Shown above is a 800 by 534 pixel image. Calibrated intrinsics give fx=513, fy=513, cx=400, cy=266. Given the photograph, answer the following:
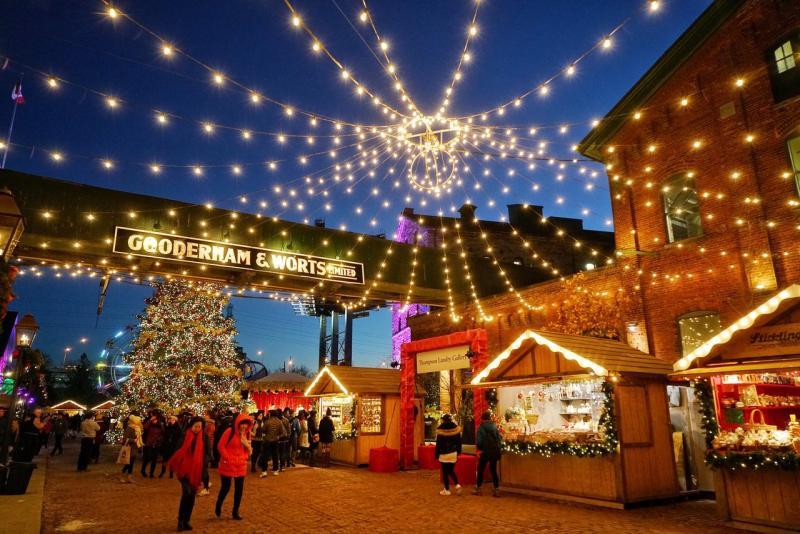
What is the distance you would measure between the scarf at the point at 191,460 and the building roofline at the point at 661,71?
10248mm

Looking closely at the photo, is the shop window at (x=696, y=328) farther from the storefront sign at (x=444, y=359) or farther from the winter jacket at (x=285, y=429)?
the winter jacket at (x=285, y=429)

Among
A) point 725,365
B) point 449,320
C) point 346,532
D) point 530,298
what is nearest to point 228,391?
point 449,320

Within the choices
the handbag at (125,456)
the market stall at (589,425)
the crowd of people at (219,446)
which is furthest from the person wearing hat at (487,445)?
the handbag at (125,456)

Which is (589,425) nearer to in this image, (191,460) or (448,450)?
(448,450)

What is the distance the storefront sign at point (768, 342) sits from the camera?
7.40 m

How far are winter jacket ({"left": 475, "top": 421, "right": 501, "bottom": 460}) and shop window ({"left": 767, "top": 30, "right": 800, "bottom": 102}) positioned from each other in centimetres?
929

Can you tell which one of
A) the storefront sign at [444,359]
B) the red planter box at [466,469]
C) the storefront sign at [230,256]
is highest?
the storefront sign at [230,256]

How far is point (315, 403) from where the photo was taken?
19.3 m

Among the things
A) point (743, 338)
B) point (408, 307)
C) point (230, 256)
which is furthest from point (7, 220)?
point (408, 307)

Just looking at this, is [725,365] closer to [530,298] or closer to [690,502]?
[690,502]

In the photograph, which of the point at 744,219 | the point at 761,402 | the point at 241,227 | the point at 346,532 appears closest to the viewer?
the point at 346,532

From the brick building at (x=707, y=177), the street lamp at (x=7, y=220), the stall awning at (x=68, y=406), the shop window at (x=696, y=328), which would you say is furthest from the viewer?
the stall awning at (x=68, y=406)

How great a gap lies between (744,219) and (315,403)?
48.5ft

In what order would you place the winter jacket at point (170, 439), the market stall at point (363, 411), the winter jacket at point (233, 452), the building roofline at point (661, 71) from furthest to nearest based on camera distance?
1. the market stall at point (363, 411)
2. the winter jacket at point (170, 439)
3. the building roofline at point (661, 71)
4. the winter jacket at point (233, 452)
